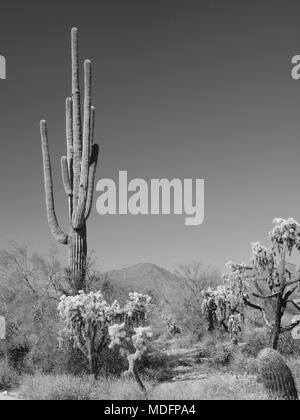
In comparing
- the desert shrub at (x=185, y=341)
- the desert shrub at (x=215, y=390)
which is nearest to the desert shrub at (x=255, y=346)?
the desert shrub at (x=215, y=390)

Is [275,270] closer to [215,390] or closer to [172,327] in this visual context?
[215,390]

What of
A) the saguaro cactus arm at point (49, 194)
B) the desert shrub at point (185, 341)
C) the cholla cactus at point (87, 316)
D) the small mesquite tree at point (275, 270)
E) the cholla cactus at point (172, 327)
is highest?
the saguaro cactus arm at point (49, 194)

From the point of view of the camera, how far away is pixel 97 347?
12.7 meters

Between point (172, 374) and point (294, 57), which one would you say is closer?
point (172, 374)

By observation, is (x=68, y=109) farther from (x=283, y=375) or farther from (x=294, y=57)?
(x=283, y=375)

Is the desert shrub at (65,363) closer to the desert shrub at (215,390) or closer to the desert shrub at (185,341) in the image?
the desert shrub at (215,390)

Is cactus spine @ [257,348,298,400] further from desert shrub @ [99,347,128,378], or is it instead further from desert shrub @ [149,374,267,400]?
desert shrub @ [99,347,128,378]

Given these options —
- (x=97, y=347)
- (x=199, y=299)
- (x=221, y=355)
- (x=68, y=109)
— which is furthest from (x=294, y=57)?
(x=199, y=299)

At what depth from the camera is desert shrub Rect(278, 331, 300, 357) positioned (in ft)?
47.3

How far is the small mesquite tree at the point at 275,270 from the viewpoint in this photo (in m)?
13.2

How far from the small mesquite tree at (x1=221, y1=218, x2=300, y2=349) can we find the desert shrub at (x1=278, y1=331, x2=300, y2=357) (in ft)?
3.70

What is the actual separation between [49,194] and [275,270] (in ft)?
25.3

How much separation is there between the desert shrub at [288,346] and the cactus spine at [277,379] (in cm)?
422
